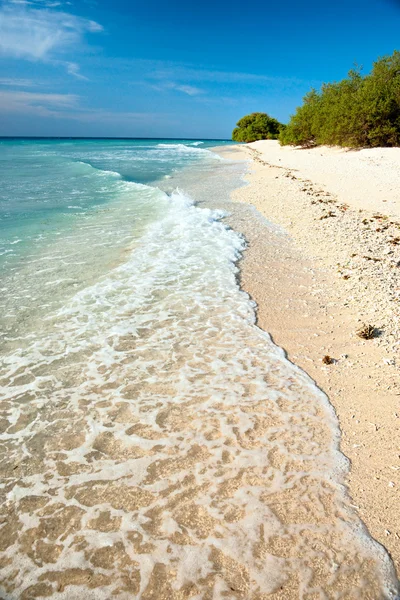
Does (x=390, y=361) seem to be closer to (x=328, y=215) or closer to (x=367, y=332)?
(x=367, y=332)

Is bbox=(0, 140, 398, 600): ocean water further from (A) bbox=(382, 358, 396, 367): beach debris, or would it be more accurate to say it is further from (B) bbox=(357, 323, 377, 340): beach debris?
(B) bbox=(357, 323, 377, 340): beach debris

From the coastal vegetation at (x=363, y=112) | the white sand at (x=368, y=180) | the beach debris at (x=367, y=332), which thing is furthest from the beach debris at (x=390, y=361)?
the coastal vegetation at (x=363, y=112)

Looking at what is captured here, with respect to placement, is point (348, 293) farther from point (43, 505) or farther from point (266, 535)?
point (43, 505)

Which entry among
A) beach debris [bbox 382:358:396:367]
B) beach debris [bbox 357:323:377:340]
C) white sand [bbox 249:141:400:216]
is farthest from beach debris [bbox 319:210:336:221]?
beach debris [bbox 382:358:396:367]

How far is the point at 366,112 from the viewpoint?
31.3m

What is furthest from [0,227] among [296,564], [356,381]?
[296,564]

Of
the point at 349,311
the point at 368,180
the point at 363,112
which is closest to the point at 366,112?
the point at 363,112

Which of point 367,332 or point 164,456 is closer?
point 164,456

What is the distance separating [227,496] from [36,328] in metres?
4.01

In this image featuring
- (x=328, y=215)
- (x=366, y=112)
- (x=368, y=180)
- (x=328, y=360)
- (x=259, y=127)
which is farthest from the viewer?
(x=259, y=127)

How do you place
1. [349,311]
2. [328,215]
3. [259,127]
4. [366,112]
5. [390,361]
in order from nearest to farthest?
[390,361]
[349,311]
[328,215]
[366,112]
[259,127]

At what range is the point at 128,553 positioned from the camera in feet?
8.89

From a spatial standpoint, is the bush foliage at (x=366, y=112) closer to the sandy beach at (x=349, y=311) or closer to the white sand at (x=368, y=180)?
the white sand at (x=368, y=180)

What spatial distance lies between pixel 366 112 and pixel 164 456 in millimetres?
35910
